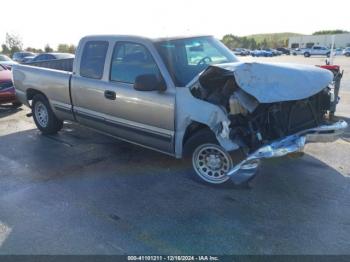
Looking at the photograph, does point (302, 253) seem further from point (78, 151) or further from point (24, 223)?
point (78, 151)

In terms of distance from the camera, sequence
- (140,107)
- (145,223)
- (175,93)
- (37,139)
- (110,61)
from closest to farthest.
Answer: (145,223)
(175,93)
(140,107)
(110,61)
(37,139)

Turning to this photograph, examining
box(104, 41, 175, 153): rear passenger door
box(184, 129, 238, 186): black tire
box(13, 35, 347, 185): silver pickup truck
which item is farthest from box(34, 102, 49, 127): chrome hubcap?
box(184, 129, 238, 186): black tire

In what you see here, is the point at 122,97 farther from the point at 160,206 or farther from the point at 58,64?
the point at 58,64

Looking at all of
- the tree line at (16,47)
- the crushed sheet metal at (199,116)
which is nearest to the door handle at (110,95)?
the crushed sheet metal at (199,116)

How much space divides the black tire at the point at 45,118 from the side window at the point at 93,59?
1.55 metres

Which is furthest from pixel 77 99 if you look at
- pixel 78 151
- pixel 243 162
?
pixel 243 162

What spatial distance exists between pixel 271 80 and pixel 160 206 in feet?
6.44

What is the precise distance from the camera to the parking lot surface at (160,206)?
3.17 m

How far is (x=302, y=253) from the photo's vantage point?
302 centimetres

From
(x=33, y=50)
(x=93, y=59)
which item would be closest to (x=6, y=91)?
(x=93, y=59)

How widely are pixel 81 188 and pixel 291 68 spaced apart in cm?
312

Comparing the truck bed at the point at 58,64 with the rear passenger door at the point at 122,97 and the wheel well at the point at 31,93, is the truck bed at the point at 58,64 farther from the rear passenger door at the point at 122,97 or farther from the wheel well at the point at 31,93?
the rear passenger door at the point at 122,97

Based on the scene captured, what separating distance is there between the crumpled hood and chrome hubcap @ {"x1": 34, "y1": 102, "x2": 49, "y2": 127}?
3941 millimetres

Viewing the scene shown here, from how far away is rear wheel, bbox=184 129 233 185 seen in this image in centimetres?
416
